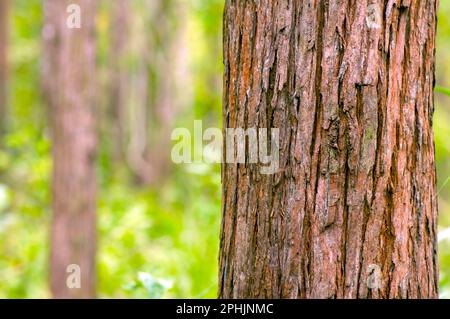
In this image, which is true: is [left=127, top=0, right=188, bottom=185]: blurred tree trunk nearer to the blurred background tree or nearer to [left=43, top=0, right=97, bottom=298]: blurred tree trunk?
the blurred background tree

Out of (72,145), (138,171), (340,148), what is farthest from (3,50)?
(340,148)

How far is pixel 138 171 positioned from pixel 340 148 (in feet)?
51.2

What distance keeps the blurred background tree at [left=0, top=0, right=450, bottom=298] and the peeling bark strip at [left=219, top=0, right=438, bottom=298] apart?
313 millimetres

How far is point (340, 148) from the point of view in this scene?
6.66 ft

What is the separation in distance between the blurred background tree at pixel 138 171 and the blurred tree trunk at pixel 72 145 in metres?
0.35

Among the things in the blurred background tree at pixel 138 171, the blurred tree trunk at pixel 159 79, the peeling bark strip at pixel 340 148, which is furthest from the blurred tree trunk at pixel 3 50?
the peeling bark strip at pixel 340 148

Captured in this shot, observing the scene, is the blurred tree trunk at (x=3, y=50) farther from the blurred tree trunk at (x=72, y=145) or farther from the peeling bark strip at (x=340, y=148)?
the peeling bark strip at (x=340, y=148)

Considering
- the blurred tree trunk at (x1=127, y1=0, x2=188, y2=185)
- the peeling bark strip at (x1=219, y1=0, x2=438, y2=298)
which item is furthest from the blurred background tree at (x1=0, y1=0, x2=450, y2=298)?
the peeling bark strip at (x1=219, y1=0, x2=438, y2=298)

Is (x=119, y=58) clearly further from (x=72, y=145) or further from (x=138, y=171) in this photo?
(x=72, y=145)

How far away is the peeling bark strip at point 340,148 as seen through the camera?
2027mm

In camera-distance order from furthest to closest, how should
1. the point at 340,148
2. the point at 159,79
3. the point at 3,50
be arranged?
the point at 159,79
the point at 3,50
the point at 340,148

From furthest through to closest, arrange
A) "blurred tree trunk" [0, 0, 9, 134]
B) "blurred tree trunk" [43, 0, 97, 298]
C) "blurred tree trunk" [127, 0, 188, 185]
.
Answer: "blurred tree trunk" [0, 0, 9, 134]
"blurred tree trunk" [127, 0, 188, 185]
"blurred tree trunk" [43, 0, 97, 298]

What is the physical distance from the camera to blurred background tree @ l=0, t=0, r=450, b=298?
6590 mm

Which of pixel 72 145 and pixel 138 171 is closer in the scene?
pixel 72 145
